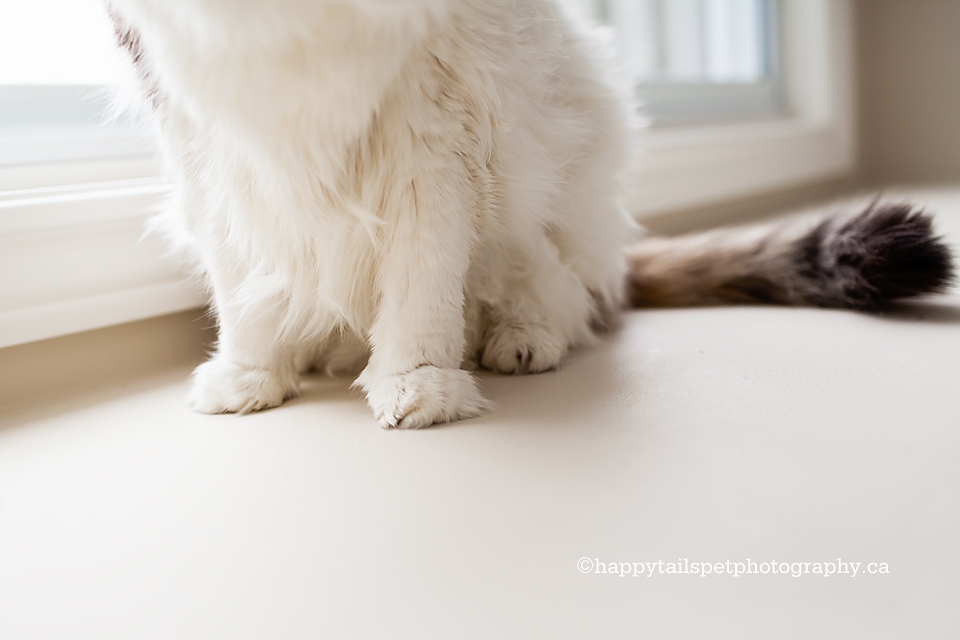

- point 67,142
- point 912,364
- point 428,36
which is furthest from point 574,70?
point 67,142

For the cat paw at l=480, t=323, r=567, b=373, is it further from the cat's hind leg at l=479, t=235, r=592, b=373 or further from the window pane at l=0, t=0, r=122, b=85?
the window pane at l=0, t=0, r=122, b=85

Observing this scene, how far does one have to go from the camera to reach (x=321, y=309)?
3.47 feet

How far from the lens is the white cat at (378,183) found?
0.87 m

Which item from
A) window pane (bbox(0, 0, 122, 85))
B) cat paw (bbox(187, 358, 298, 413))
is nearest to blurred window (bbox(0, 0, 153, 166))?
window pane (bbox(0, 0, 122, 85))

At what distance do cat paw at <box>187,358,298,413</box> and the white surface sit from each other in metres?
0.03

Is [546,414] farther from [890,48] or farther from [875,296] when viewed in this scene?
[890,48]

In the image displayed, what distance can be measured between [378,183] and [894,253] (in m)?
0.84

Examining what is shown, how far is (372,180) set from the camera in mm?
959

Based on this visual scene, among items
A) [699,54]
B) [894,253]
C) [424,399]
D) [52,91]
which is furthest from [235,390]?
[699,54]

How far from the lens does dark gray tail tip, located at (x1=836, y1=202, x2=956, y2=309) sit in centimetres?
118

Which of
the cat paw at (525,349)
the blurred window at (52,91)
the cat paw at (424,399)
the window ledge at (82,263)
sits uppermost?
the blurred window at (52,91)

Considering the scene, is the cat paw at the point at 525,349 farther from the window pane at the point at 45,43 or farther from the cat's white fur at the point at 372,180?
A: the window pane at the point at 45,43

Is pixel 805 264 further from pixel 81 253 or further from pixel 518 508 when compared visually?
pixel 81 253

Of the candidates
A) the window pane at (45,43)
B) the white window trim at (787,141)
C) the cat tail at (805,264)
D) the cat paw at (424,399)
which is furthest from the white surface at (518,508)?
the white window trim at (787,141)
